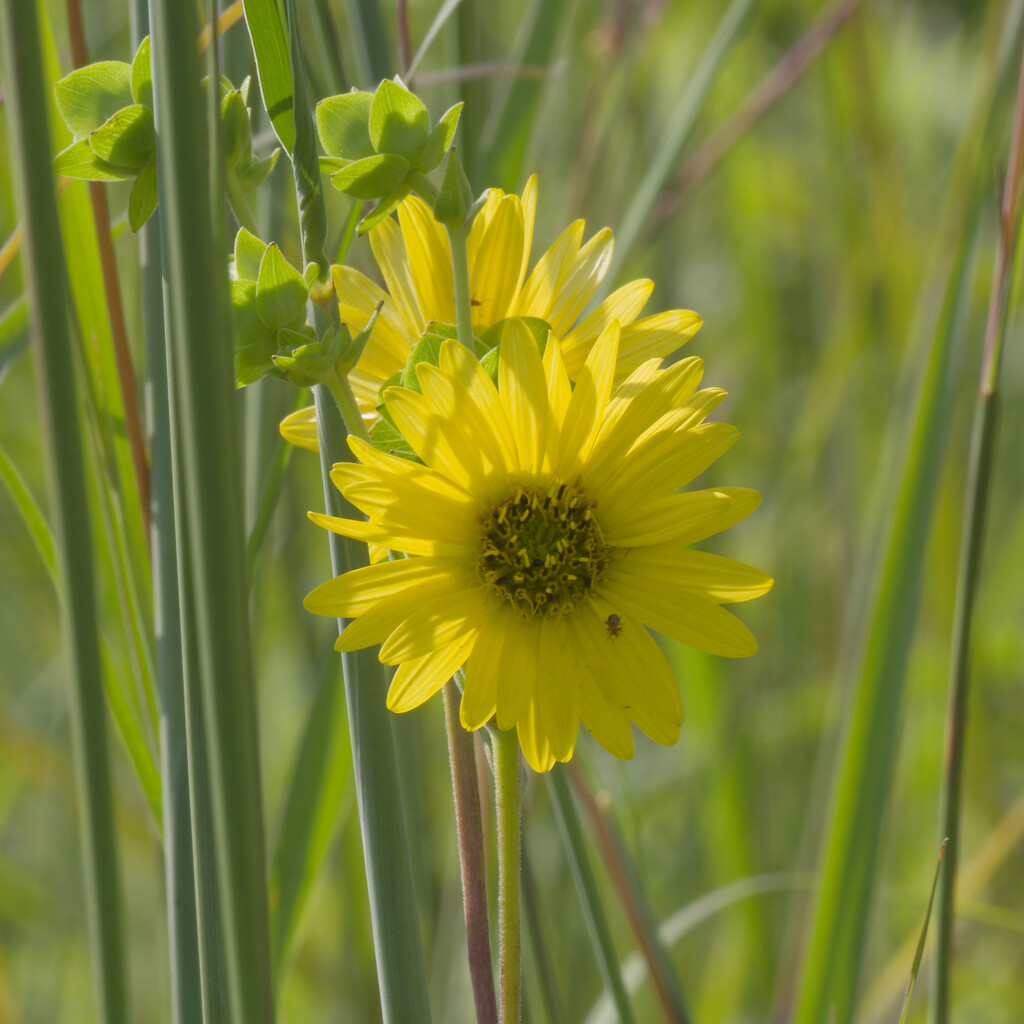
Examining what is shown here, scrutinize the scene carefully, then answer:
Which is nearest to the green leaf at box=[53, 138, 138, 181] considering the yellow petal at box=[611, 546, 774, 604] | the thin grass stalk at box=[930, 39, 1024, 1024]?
the yellow petal at box=[611, 546, 774, 604]

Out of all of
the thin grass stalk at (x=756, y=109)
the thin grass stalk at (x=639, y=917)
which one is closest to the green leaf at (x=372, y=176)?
the thin grass stalk at (x=639, y=917)

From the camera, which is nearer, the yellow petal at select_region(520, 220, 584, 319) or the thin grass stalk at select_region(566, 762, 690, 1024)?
the yellow petal at select_region(520, 220, 584, 319)

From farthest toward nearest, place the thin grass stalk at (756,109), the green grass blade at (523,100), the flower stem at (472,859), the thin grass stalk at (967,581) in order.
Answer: the thin grass stalk at (756,109) → the green grass blade at (523,100) → the thin grass stalk at (967,581) → the flower stem at (472,859)

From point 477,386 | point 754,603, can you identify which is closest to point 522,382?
point 477,386

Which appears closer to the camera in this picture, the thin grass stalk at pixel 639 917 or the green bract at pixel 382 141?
the green bract at pixel 382 141

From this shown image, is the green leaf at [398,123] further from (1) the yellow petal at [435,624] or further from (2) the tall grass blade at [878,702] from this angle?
(2) the tall grass blade at [878,702]

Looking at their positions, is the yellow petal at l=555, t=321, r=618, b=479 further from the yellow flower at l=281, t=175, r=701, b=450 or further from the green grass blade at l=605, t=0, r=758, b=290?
the green grass blade at l=605, t=0, r=758, b=290
